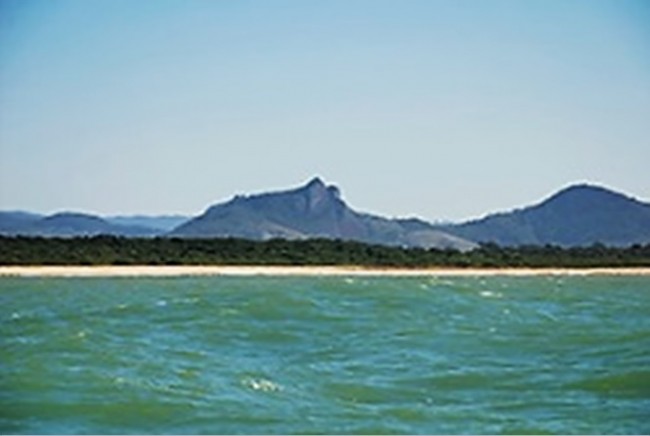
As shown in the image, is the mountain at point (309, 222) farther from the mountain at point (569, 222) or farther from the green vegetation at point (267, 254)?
the green vegetation at point (267, 254)

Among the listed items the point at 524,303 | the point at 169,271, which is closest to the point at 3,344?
the point at 524,303

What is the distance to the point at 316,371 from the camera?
1119cm

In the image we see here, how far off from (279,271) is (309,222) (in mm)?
83799

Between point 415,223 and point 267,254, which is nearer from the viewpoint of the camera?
point 267,254

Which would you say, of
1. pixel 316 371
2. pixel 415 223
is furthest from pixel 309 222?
pixel 316 371

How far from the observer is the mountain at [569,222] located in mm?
122938

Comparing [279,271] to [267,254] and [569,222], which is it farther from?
[569,222]

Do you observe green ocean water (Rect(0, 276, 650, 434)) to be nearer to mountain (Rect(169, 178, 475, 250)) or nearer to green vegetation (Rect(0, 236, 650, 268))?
green vegetation (Rect(0, 236, 650, 268))

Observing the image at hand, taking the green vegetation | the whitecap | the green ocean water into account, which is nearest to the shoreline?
the green vegetation

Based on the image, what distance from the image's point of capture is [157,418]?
8.23 meters

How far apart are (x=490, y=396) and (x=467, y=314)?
10308mm

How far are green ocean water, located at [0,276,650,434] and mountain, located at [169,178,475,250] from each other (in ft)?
319

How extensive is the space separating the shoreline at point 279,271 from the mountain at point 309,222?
61171 mm

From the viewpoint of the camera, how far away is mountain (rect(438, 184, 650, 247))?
123m
